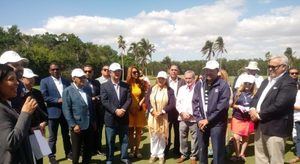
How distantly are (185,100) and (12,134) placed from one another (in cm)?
523

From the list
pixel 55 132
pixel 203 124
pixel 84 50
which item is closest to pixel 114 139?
pixel 55 132

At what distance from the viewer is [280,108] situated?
557cm

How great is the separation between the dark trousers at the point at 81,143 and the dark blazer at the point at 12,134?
393 cm

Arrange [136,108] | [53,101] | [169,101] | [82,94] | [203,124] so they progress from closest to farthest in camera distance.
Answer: [203,124], [82,94], [53,101], [169,101], [136,108]

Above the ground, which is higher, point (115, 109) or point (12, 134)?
point (12, 134)

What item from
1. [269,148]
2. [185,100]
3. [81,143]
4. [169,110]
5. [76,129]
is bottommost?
[81,143]

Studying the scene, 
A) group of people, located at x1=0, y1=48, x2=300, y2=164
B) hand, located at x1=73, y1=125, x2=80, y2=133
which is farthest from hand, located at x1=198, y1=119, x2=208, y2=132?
hand, located at x1=73, y1=125, x2=80, y2=133

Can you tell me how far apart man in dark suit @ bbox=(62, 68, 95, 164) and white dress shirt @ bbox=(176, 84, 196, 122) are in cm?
209

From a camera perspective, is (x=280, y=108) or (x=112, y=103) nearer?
(x=280, y=108)

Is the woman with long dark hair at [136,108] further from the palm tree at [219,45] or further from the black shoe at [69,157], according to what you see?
the palm tree at [219,45]

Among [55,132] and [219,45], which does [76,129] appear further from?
[219,45]

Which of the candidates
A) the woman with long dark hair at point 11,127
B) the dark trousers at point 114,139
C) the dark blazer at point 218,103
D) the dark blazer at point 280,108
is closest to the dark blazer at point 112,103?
the dark trousers at point 114,139

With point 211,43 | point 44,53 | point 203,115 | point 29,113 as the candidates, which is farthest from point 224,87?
point 211,43

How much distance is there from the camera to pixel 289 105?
5645 millimetres
